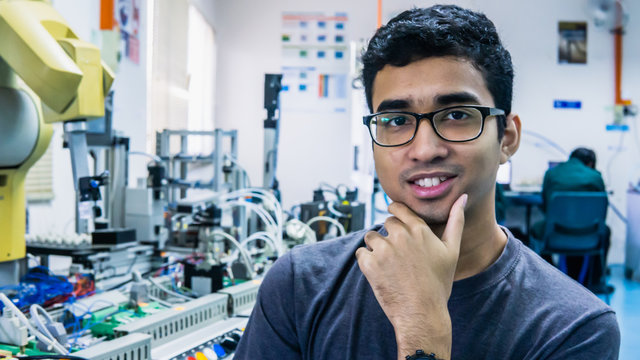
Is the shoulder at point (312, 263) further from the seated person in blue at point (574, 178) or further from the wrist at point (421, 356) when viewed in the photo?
the seated person in blue at point (574, 178)

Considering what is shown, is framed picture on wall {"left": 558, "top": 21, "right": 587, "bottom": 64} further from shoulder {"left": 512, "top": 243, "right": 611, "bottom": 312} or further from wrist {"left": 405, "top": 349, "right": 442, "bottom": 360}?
wrist {"left": 405, "top": 349, "right": 442, "bottom": 360}

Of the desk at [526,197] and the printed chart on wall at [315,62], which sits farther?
the printed chart on wall at [315,62]

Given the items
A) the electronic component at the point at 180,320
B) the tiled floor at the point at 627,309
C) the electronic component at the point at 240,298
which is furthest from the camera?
the tiled floor at the point at 627,309

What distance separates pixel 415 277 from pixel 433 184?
0.61 feet

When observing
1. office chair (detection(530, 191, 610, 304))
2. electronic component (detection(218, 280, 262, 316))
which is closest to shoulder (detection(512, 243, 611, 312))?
electronic component (detection(218, 280, 262, 316))

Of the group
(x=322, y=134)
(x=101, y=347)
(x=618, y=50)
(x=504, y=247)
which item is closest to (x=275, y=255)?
(x=101, y=347)

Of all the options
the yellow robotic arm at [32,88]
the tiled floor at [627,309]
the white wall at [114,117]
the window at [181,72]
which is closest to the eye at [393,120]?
the yellow robotic arm at [32,88]

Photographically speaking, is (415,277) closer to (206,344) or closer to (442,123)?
(442,123)

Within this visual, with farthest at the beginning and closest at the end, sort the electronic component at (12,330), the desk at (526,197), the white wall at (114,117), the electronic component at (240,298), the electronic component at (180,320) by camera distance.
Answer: the desk at (526,197), the white wall at (114,117), the electronic component at (240,298), the electronic component at (180,320), the electronic component at (12,330)

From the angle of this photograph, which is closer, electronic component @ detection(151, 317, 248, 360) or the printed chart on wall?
electronic component @ detection(151, 317, 248, 360)

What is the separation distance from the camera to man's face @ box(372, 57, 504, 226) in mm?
908

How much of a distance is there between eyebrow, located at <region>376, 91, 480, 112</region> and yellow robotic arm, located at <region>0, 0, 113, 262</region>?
2.34ft

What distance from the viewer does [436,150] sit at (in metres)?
0.90

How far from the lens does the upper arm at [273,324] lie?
3.19 feet
